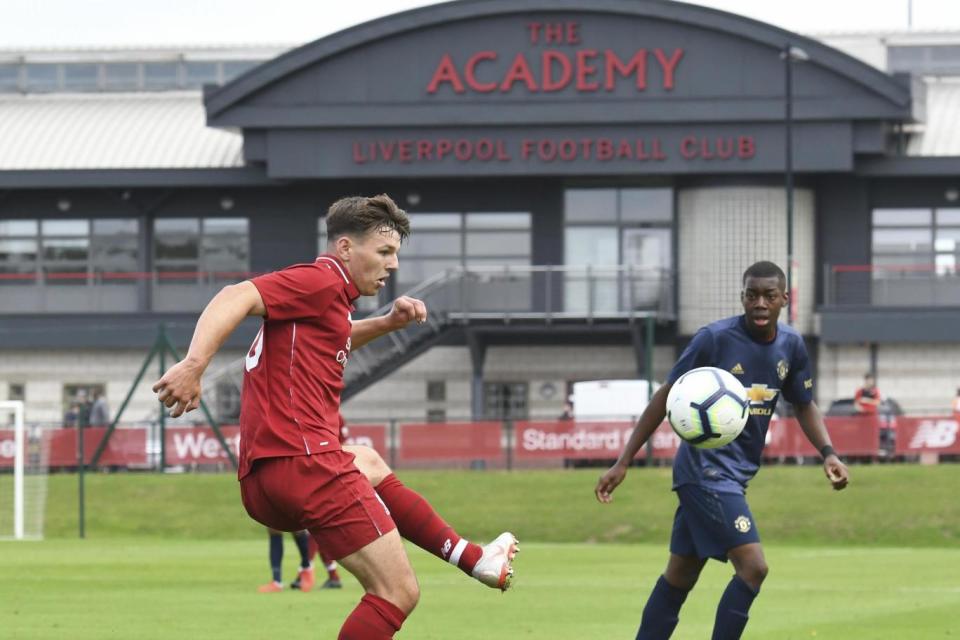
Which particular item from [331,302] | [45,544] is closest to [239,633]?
[331,302]

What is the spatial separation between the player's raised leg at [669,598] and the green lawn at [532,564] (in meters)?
3.04


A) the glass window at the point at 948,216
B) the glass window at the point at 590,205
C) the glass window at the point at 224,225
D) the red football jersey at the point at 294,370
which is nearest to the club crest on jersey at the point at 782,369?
the red football jersey at the point at 294,370

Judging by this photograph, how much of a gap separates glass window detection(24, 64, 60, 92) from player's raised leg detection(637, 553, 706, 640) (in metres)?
60.4

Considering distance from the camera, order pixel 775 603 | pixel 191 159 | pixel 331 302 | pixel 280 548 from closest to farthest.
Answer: pixel 331 302 < pixel 775 603 < pixel 280 548 < pixel 191 159

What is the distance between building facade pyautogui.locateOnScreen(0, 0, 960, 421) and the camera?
1861 inches

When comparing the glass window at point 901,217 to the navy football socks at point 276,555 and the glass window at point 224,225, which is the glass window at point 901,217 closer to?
the glass window at point 224,225

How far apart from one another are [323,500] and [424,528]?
2.36 feet

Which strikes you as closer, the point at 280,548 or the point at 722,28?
the point at 280,548

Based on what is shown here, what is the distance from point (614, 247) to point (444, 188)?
15.2 feet

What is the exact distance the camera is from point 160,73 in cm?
6819

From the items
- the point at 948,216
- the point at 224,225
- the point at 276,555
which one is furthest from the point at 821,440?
the point at 224,225

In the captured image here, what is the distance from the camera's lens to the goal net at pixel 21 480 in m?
29.8

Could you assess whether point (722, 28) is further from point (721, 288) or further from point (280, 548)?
point (280, 548)

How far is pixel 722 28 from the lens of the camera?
47.2m
